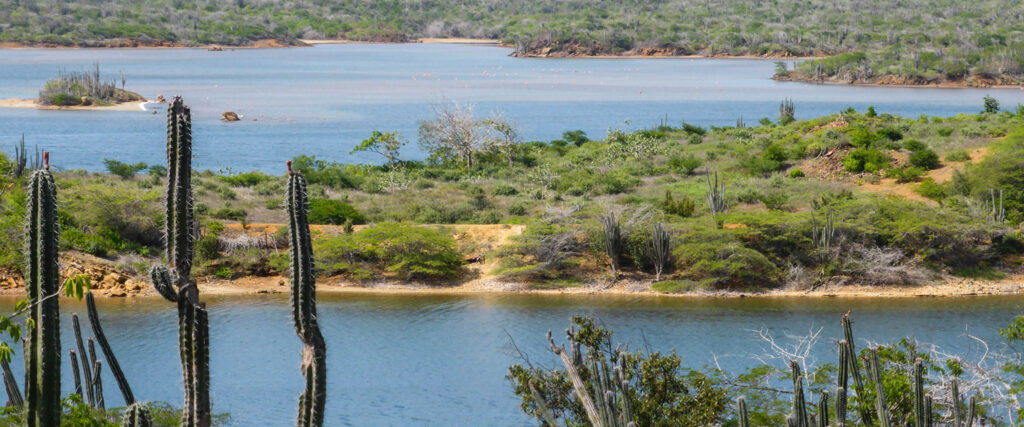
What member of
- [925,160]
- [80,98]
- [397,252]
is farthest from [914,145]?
[80,98]

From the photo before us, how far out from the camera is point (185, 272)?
30.2 feet

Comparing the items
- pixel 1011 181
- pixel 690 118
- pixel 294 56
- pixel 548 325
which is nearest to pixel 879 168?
pixel 1011 181

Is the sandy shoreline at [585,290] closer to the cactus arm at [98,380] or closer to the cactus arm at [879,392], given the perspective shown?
the cactus arm at [98,380]

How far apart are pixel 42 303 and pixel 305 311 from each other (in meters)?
2.06

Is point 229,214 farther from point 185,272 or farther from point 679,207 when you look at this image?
point 185,272

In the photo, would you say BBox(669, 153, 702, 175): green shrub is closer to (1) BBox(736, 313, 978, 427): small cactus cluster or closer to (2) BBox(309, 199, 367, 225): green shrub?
(2) BBox(309, 199, 367, 225): green shrub

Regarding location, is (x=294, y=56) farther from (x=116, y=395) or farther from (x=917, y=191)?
(x=116, y=395)

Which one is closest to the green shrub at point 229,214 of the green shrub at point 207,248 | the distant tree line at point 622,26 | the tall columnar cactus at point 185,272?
the green shrub at point 207,248

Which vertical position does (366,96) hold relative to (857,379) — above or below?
below

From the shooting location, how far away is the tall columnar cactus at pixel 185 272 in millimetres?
9141

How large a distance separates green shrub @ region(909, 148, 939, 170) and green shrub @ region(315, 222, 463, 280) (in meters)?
16.7

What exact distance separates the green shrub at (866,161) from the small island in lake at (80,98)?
53.8 metres

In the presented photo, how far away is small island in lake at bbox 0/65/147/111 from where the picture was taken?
255 ft

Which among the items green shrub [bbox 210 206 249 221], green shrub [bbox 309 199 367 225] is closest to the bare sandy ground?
green shrub [bbox 210 206 249 221]
